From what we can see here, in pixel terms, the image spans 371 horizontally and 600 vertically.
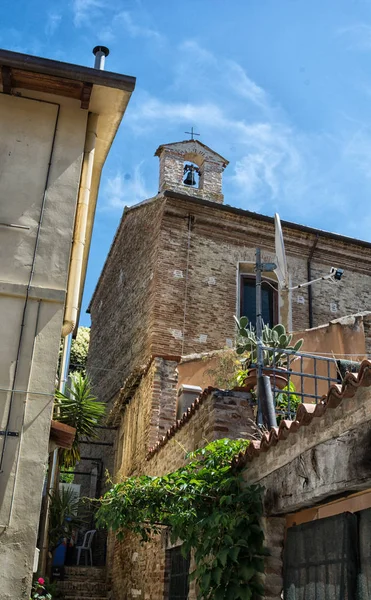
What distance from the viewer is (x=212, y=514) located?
575 centimetres

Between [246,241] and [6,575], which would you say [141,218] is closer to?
[246,241]

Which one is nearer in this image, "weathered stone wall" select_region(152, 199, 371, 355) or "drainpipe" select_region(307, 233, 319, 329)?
"weathered stone wall" select_region(152, 199, 371, 355)

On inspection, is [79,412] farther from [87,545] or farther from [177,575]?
[87,545]

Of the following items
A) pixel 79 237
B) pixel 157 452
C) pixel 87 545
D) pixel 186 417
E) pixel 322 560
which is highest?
pixel 79 237

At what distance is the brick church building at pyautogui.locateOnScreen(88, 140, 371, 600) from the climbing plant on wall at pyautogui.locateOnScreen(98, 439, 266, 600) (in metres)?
3.65

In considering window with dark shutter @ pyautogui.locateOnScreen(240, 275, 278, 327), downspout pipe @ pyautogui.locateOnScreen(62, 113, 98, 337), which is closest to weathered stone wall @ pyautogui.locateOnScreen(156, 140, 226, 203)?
window with dark shutter @ pyautogui.locateOnScreen(240, 275, 278, 327)

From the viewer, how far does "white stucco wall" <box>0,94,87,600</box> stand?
539cm

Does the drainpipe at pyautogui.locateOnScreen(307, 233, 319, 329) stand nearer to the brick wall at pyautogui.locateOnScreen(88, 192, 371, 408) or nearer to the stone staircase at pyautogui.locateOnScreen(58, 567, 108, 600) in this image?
the brick wall at pyautogui.locateOnScreen(88, 192, 371, 408)

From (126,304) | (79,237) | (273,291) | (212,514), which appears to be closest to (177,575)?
(212,514)

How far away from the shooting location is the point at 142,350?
13.8 m

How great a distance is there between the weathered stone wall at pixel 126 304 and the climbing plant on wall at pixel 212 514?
6747 millimetres

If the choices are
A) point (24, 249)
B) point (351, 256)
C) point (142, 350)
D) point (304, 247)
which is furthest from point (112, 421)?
point (24, 249)

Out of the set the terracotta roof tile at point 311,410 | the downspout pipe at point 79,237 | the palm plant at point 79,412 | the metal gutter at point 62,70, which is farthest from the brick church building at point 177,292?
the metal gutter at point 62,70

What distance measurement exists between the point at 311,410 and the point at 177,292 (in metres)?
9.36
